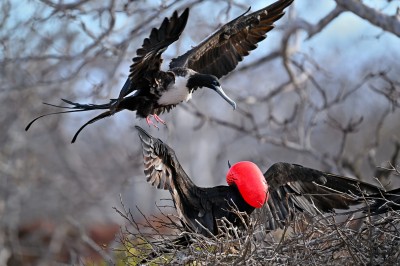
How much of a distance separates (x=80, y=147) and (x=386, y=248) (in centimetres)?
1697

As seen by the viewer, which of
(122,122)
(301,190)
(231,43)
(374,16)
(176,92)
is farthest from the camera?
(122,122)

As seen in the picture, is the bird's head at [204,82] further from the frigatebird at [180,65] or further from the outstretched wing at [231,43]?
the outstretched wing at [231,43]

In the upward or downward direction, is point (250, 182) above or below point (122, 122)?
below

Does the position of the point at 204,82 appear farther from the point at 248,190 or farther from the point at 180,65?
the point at 248,190

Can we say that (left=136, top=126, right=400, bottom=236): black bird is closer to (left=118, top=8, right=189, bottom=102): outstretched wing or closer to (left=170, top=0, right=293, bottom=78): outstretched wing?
(left=118, top=8, right=189, bottom=102): outstretched wing

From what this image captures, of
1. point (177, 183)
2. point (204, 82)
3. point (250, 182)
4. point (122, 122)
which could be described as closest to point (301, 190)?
point (250, 182)

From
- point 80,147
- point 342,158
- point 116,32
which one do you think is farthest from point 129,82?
point 80,147

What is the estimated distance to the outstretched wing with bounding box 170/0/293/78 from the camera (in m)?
4.48

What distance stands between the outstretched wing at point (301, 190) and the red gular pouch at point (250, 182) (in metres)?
0.19

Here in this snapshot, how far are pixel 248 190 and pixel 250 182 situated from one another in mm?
39

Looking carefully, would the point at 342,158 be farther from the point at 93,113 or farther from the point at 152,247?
the point at 93,113

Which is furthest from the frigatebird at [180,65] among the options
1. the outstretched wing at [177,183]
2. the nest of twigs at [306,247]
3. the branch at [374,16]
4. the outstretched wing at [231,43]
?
the nest of twigs at [306,247]

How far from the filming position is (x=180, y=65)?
446 cm

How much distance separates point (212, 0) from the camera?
21.3 feet
